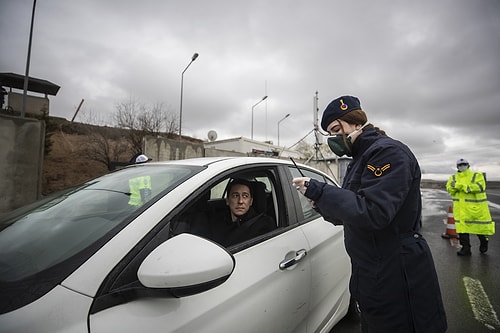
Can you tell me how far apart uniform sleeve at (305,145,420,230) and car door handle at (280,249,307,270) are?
0.39 m

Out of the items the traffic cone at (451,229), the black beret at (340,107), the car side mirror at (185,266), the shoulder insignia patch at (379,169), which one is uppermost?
the black beret at (340,107)

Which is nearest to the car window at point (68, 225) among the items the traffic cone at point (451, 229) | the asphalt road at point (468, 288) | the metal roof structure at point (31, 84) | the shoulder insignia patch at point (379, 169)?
the shoulder insignia patch at point (379, 169)

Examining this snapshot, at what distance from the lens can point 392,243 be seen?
126cm

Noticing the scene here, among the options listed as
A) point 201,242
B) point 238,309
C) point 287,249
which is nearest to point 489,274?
point 287,249

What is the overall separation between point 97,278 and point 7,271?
0.38 m

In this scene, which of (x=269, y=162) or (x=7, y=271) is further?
(x=269, y=162)

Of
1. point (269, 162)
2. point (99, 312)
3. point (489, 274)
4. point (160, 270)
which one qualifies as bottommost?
point (489, 274)

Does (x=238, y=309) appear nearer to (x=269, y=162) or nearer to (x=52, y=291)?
(x=52, y=291)

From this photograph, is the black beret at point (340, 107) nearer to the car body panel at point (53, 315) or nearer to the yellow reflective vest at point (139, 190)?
the yellow reflective vest at point (139, 190)

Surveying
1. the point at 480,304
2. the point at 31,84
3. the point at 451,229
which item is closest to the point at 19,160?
the point at 480,304

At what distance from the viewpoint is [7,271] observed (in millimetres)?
888

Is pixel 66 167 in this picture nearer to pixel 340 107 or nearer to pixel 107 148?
pixel 107 148

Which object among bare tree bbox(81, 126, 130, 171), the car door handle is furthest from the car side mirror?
bare tree bbox(81, 126, 130, 171)

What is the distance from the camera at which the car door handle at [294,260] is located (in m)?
1.37
